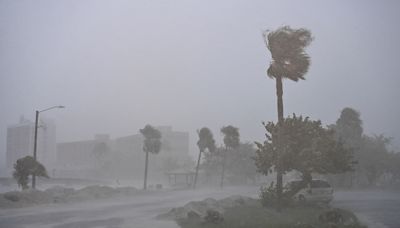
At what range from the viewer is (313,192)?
2917 centimetres

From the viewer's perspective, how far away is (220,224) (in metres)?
19.0

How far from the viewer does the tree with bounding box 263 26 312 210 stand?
25.3 m

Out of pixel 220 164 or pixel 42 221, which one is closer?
pixel 42 221

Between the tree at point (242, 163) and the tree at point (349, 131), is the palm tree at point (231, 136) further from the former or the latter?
the tree at point (349, 131)

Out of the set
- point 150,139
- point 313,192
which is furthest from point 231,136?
point 313,192

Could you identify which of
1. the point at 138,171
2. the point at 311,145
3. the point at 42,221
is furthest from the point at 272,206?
the point at 138,171

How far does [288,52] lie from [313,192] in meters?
10.3

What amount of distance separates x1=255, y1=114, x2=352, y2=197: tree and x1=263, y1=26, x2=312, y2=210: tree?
0.65 meters

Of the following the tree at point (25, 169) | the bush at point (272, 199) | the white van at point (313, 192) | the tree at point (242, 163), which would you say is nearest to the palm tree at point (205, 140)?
the tree at point (242, 163)

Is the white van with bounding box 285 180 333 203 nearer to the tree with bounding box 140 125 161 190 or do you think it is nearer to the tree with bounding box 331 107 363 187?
the tree with bounding box 331 107 363 187

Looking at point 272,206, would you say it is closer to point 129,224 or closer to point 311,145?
point 311,145

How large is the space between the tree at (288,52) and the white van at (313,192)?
3.83 metres

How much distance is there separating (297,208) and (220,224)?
8.39 metres

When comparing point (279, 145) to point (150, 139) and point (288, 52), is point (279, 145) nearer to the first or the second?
point (288, 52)
